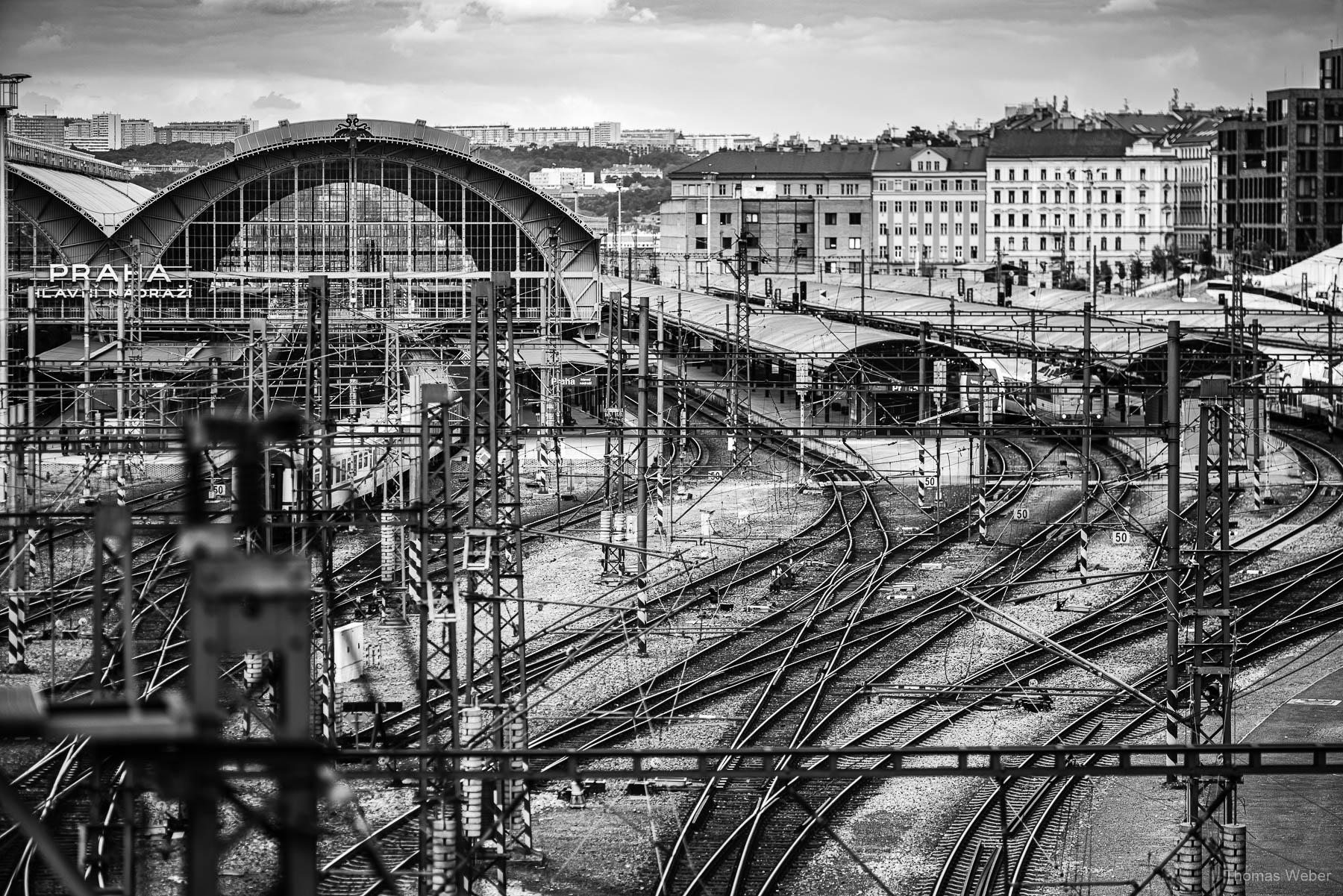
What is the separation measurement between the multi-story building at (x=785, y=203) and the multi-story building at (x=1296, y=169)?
61.7ft

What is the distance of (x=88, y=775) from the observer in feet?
48.6

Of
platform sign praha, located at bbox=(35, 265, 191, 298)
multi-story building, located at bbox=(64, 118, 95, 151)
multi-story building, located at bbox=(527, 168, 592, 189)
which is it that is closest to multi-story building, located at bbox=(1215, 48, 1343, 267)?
platform sign praha, located at bbox=(35, 265, 191, 298)

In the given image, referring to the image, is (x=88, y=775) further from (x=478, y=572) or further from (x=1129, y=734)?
(x=1129, y=734)

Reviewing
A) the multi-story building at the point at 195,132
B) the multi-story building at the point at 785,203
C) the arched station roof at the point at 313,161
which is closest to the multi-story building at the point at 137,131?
the multi-story building at the point at 195,132

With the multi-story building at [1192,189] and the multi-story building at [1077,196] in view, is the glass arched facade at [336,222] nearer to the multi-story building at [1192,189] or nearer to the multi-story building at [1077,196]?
→ the multi-story building at [1077,196]

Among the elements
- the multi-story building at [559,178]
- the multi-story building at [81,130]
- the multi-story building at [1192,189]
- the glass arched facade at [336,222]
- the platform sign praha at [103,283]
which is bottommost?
the platform sign praha at [103,283]

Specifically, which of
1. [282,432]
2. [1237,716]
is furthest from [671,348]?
[282,432]

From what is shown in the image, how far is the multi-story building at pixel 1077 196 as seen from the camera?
319 feet

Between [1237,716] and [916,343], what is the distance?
2462 cm

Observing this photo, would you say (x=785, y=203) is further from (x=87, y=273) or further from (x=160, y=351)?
(x=87, y=273)

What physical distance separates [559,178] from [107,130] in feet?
132

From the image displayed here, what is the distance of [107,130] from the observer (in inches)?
6565

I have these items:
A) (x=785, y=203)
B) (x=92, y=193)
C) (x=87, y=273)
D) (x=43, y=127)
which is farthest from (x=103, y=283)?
(x=43, y=127)

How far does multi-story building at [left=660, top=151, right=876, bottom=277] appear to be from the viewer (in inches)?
3730
